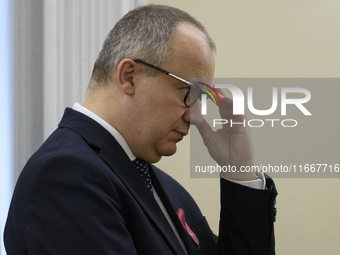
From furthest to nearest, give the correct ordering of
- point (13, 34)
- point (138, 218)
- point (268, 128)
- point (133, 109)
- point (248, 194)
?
1. point (268, 128)
2. point (13, 34)
3. point (248, 194)
4. point (133, 109)
5. point (138, 218)

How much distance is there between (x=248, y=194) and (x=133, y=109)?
20.1 inches

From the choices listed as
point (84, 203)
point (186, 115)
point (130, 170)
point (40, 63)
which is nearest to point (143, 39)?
point (186, 115)

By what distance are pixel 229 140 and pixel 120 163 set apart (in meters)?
0.53

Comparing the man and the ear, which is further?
the ear

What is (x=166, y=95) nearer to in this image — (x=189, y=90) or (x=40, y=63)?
(x=189, y=90)

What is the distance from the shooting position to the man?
76 centimetres

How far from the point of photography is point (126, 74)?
3.27 feet

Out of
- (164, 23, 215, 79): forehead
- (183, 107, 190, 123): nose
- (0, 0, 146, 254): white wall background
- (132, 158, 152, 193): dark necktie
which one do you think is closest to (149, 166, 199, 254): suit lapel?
(132, 158, 152, 193): dark necktie

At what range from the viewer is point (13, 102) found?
6.19 ft

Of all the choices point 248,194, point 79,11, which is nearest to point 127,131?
point 248,194

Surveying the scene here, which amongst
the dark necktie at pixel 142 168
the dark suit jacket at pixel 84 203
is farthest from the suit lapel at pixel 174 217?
the dark necktie at pixel 142 168

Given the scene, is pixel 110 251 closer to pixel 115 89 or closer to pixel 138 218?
pixel 138 218

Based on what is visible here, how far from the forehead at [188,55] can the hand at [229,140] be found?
28 cm

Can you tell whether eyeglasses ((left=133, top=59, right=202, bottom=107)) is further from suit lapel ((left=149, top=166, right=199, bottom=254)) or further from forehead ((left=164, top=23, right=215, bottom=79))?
suit lapel ((left=149, top=166, right=199, bottom=254))
